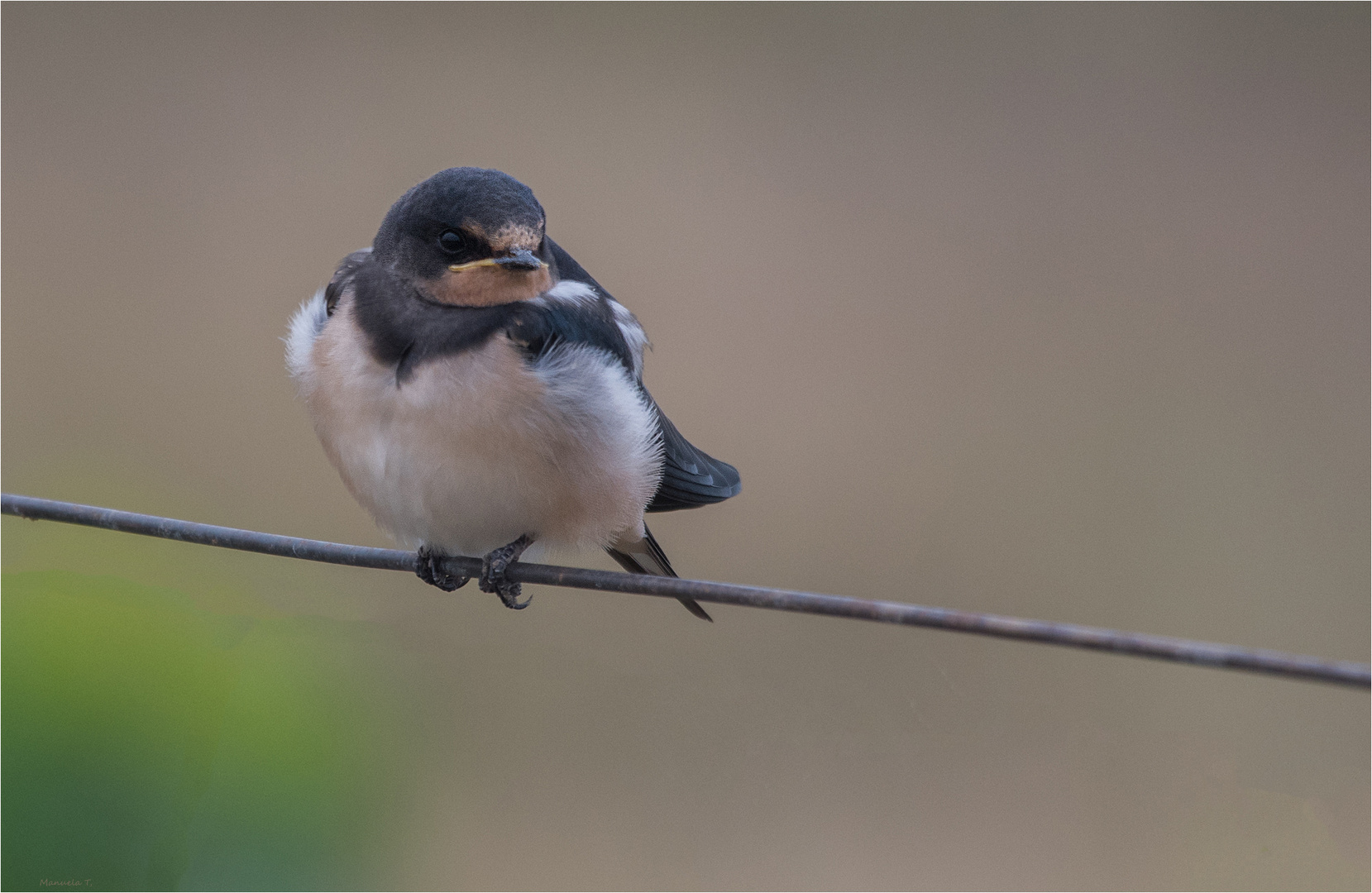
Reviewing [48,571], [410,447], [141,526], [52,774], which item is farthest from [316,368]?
[48,571]

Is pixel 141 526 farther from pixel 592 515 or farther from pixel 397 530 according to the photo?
pixel 592 515

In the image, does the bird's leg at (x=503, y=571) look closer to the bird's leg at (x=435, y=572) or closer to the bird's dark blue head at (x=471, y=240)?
the bird's leg at (x=435, y=572)

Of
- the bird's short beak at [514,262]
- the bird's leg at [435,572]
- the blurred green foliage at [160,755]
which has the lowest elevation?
the blurred green foliage at [160,755]

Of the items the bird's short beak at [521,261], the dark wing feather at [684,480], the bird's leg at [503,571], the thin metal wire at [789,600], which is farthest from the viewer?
the dark wing feather at [684,480]

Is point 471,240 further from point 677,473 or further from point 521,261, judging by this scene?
point 677,473

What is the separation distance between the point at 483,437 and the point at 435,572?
23 centimetres

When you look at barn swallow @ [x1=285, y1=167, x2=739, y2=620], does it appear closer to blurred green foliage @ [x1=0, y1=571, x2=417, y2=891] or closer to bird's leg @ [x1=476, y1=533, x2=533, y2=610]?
bird's leg @ [x1=476, y1=533, x2=533, y2=610]

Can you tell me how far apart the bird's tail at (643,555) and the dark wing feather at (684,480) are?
47 millimetres

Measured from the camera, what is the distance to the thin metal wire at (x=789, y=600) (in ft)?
1.89

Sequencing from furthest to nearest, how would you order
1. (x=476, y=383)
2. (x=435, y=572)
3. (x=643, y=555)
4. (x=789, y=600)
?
(x=643, y=555) → (x=435, y=572) → (x=476, y=383) → (x=789, y=600)

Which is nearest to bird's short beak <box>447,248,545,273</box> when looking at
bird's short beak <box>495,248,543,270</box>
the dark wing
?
bird's short beak <box>495,248,543,270</box>

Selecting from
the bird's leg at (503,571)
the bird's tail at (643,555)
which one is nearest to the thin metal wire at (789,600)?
the bird's leg at (503,571)

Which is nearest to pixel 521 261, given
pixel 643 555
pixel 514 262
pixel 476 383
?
pixel 514 262

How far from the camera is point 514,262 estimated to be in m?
1.09
